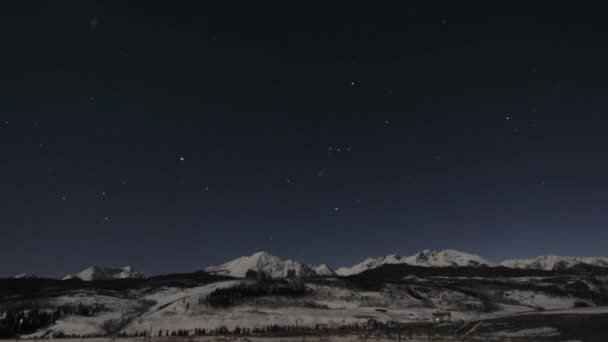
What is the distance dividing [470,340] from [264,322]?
134 metres

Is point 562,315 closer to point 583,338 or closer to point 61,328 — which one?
point 583,338

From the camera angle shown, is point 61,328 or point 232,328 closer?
point 232,328

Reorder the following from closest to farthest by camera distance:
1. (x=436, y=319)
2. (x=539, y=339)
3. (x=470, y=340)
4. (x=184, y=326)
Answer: (x=470, y=340) < (x=539, y=339) < (x=436, y=319) < (x=184, y=326)

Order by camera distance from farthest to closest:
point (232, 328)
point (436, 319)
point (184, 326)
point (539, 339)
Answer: point (184, 326) < point (232, 328) < point (436, 319) < point (539, 339)

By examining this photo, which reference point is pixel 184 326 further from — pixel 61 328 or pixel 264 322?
pixel 61 328

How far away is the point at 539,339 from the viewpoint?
257ft

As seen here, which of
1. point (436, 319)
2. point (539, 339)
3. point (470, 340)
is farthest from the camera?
point (436, 319)

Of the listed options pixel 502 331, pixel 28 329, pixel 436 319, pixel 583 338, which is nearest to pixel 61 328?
pixel 28 329

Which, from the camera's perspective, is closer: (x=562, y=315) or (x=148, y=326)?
(x=562, y=315)

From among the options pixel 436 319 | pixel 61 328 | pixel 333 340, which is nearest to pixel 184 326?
pixel 61 328

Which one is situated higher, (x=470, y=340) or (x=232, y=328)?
(x=470, y=340)

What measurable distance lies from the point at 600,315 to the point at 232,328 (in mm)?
132029

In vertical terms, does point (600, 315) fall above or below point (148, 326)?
above

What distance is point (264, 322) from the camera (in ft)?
636
